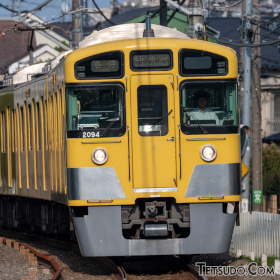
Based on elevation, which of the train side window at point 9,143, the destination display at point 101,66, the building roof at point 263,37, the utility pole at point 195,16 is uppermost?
the building roof at point 263,37

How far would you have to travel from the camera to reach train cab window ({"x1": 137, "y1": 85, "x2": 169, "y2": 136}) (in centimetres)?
1125

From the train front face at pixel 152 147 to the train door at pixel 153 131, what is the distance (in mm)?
13

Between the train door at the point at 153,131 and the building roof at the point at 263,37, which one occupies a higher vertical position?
the building roof at the point at 263,37

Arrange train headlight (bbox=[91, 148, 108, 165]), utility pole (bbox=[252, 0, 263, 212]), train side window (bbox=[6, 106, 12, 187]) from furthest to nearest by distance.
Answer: utility pole (bbox=[252, 0, 263, 212]) → train side window (bbox=[6, 106, 12, 187]) → train headlight (bbox=[91, 148, 108, 165])

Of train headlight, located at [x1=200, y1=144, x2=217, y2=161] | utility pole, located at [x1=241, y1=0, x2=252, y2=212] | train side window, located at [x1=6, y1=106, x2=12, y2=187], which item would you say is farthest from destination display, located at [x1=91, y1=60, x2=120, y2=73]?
utility pole, located at [x1=241, y1=0, x2=252, y2=212]

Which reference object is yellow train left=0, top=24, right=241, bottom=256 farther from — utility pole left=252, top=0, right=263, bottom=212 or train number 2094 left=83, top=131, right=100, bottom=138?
utility pole left=252, top=0, right=263, bottom=212

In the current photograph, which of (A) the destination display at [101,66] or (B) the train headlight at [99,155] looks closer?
(B) the train headlight at [99,155]

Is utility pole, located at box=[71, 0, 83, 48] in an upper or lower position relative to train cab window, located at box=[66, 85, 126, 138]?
upper

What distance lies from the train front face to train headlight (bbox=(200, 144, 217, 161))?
1 centimetres

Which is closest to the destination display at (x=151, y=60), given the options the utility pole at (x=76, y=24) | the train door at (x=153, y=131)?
the train door at (x=153, y=131)

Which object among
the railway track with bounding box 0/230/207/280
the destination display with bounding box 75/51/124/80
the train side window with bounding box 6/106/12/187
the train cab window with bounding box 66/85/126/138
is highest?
the destination display with bounding box 75/51/124/80

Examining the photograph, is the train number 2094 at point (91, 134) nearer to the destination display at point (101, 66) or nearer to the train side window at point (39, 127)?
the destination display at point (101, 66)

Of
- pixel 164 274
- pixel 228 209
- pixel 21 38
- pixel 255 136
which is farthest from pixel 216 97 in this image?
pixel 21 38

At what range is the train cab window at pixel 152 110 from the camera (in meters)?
11.2
